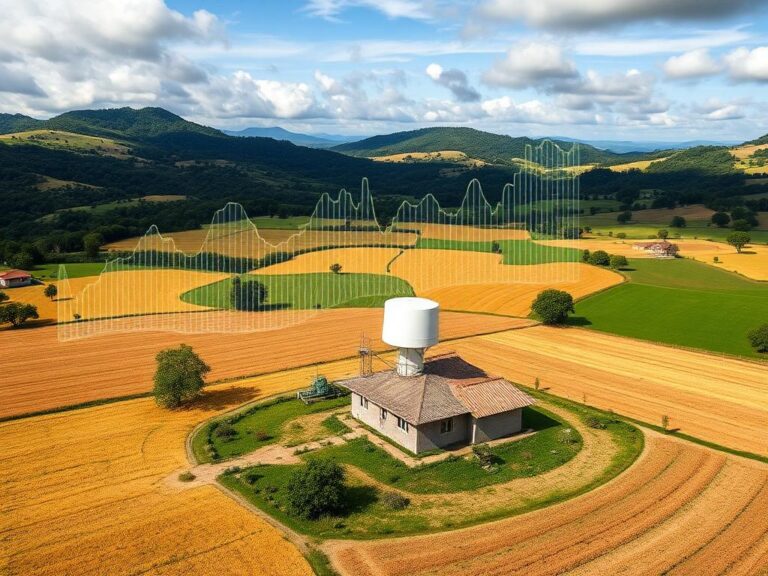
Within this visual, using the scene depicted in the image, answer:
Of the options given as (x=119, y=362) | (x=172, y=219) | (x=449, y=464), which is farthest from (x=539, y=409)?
(x=172, y=219)

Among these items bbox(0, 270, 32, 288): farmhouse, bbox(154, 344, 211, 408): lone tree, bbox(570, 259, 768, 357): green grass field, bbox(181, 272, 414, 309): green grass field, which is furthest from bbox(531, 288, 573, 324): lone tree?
bbox(0, 270, 32, 288): farmhouse

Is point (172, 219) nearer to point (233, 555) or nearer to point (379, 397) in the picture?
point (379, 397)

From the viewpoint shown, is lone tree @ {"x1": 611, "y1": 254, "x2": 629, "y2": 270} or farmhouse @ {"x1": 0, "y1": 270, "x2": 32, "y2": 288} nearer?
farmhouse @ {"x1": 0, "y1": 270, "x2": 32, "y2": 288}

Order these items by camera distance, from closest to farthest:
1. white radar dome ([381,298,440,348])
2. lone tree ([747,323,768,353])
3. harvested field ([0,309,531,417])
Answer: white radar dome ([381,298,440,348]), harvested field ([0,309,531,417]), lone tree ([747,323,768,353])

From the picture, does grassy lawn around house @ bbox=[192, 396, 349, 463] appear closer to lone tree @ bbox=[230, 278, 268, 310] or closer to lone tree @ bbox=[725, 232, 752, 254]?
lone tree @ bbox=[230, 278, 268, 310]

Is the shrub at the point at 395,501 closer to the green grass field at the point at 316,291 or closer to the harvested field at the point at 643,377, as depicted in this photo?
the harvested field at the point at 643,377
